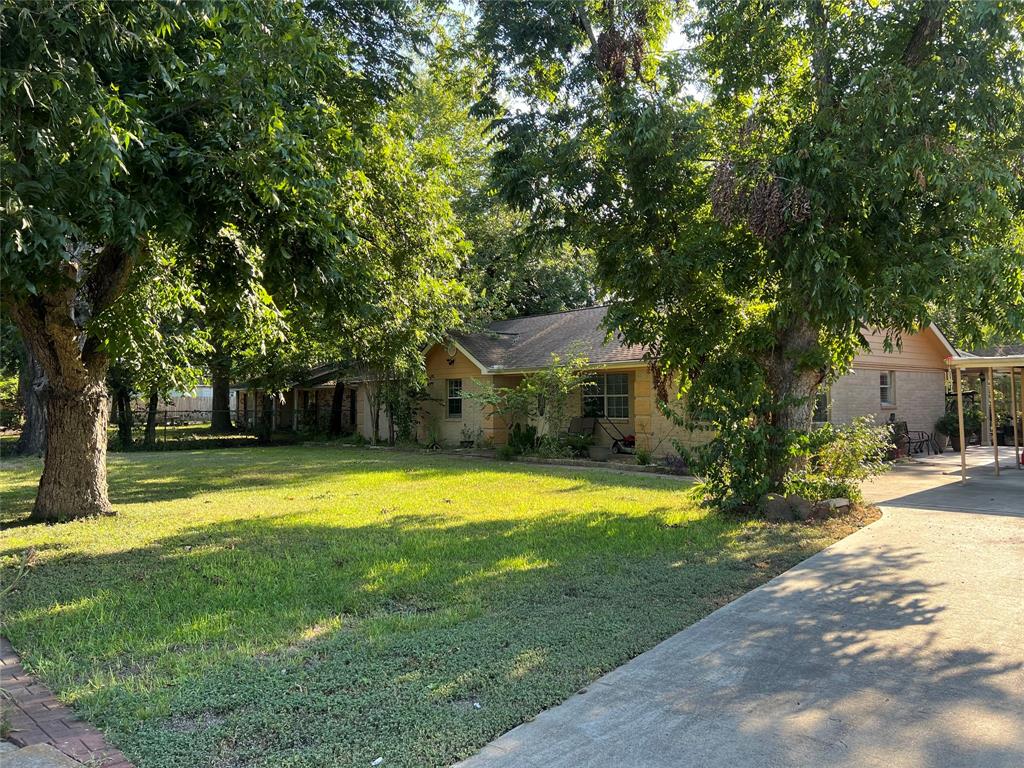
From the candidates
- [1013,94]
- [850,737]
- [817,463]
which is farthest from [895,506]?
[850,737]

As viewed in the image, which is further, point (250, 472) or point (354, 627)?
point (250, 472)

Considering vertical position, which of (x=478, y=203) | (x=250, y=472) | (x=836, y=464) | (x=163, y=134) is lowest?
(x=250, y=472)

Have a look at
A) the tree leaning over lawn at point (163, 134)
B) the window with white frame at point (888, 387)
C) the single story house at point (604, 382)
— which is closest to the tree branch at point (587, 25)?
the tree leaning over lawn at point (163, 134)

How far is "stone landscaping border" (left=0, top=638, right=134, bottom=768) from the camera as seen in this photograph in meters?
3.23

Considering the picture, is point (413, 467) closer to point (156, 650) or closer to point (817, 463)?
point (817, 463)

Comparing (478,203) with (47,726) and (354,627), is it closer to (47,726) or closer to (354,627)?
(354,627)

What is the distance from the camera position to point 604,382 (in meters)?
19.7

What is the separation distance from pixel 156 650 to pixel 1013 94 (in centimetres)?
950

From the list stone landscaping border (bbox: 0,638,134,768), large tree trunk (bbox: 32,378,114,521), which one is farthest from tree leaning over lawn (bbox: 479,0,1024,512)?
stone landscaping border (bbox: 0,638,134,768)

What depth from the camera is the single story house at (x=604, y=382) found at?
1744cm

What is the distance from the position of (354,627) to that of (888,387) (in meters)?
18.5

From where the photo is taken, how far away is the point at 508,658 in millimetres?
4324

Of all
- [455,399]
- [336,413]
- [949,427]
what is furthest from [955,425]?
[336,413]

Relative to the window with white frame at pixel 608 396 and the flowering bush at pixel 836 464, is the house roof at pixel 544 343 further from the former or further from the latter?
the flowering bush at pixel 836 464
